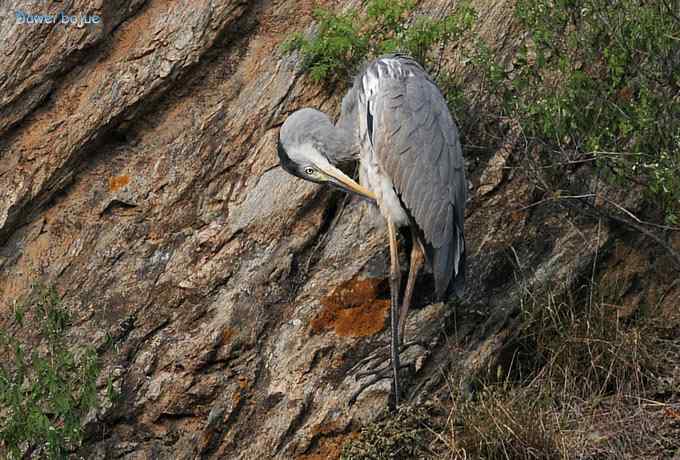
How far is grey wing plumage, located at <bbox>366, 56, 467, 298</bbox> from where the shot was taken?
607cm

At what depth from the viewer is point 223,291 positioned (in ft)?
21.6

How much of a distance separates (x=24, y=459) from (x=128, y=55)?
8.92 ft

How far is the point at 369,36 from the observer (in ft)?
22.7

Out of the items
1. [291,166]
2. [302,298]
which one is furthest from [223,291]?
[291,166]

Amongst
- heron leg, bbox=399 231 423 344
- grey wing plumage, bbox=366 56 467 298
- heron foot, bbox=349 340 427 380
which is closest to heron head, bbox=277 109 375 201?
grey wing plumage, bbox=366 56 467 298

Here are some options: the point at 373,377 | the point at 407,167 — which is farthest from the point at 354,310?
A: the point at 407,167

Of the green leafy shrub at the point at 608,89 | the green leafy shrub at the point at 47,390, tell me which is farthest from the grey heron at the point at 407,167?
the green leafy shrub at the point at 47,390

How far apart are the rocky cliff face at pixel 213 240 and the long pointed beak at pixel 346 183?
40 centimetres

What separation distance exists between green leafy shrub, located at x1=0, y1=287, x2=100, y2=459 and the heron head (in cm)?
162

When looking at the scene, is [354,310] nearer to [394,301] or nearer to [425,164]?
[394,301]

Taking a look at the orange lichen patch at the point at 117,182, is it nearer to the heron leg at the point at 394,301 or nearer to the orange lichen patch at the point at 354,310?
the orange lichen patch at the point at 354,310

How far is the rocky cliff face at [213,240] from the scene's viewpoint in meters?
6.25

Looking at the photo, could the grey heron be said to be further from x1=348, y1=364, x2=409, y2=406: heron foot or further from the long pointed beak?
x1=348, y1=364, x2=409, y2=406: heron foot

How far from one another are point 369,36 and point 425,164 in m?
1.26
